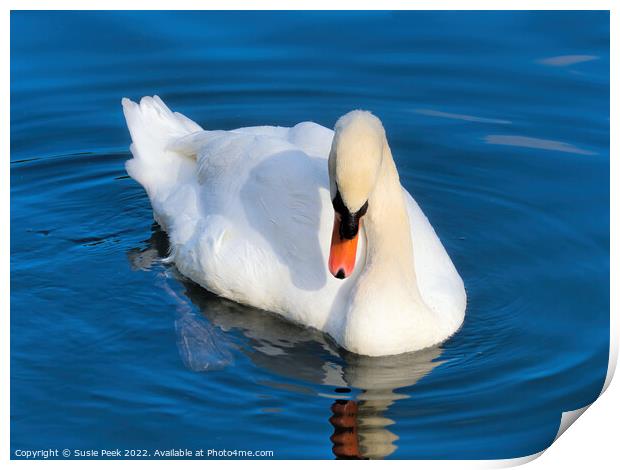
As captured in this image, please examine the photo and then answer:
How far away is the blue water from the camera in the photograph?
9547 millimetres

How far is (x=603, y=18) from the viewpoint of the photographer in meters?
16.7

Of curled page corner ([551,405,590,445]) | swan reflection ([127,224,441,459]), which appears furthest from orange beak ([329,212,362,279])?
curled page corner ([551,405,590,445])

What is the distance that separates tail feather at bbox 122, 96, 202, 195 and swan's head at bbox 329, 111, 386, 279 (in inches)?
131

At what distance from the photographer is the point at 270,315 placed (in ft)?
36.1

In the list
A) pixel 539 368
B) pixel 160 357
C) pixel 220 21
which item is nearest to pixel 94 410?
pixel 160 357

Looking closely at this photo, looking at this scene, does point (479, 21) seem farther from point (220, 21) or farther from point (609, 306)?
point (609, 306)

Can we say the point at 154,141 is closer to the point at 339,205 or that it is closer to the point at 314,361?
the point at 314,361

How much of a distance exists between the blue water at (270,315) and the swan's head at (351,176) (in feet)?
3.64

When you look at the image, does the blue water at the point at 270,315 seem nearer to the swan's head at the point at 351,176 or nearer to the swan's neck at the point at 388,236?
the swan's neck at the point at 388,236

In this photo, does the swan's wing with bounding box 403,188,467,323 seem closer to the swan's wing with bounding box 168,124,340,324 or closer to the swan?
the swan

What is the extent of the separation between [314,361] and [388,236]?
1.21 meters

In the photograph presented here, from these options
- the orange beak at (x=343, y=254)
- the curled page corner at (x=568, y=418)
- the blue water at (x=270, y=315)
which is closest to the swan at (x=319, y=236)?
the orange beak at (x=343, y=254)

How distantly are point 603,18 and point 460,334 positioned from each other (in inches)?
295

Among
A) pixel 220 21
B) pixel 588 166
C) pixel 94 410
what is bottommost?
pixel 94 410
